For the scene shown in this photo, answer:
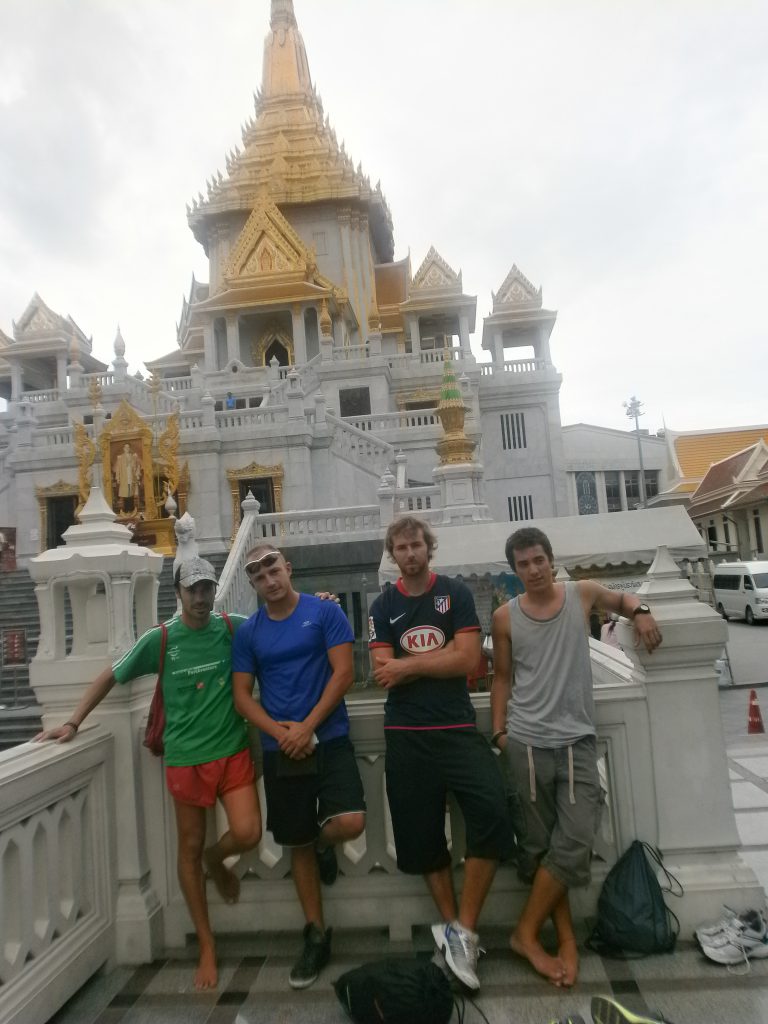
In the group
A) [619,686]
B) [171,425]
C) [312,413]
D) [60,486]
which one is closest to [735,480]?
[312,413]

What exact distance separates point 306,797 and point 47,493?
18799 millimetres

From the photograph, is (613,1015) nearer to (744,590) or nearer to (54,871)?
(54,871)

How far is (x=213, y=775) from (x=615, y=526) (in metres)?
7.13

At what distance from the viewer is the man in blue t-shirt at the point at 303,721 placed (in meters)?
3.29

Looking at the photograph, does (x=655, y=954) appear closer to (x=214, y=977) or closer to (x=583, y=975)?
(x=583, y=975)

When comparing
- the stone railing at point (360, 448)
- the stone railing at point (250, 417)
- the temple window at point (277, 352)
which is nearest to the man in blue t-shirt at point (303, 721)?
the stone railing at point (360, 448)

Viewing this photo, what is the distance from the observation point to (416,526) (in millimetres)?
3385

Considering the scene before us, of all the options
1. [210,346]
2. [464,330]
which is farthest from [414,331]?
[210,346]

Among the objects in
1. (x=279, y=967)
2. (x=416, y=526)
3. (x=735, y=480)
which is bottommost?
(x=279, y=967)

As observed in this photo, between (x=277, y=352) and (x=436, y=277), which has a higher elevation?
(x=436, y=277)

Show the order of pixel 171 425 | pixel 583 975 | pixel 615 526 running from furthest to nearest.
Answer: pixel 171 425 → pixel 615 526 → pixel 583 975

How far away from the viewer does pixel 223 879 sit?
3.65 m

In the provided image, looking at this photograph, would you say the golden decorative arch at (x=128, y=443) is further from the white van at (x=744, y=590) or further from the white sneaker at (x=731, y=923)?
the white sneaker at (x=731, y=923)

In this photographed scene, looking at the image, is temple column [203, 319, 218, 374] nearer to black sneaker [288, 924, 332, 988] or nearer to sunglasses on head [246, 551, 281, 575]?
sunglasses on head [246, 551, 281, 575]
